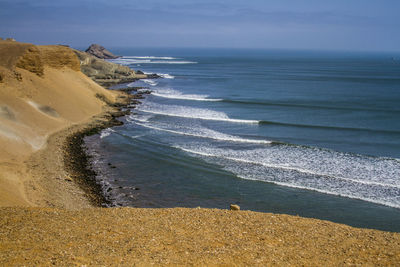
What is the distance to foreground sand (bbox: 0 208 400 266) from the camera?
8297 millimetres

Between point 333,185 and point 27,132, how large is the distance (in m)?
19.7

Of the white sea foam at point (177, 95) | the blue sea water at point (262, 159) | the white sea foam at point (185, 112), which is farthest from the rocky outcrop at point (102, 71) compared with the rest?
the blue sea water at point (262, 159)

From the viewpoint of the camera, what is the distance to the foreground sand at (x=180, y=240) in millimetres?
8297

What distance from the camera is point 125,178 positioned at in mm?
19219

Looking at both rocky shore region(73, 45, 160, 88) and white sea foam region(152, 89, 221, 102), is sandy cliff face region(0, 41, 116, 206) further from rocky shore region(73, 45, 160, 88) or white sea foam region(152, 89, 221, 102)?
rocky shore region(73, 45, 160, 88)

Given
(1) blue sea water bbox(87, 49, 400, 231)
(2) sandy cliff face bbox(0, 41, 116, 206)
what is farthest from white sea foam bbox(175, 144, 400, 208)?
(2) sandy cliff face bbox(0, 41, 116, 206)

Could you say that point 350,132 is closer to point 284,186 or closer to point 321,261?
point 284,186

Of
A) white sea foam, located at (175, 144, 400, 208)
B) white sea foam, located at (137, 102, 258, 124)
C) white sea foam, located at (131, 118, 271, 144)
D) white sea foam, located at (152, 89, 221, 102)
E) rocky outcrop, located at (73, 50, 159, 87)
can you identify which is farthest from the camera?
rocky outcrop, located at (73, 50, 159, 87)

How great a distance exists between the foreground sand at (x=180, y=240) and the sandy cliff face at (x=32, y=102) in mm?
4261

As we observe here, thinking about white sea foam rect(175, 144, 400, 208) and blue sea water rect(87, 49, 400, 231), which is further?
white sea foam rect(175, 144, 400, 208)

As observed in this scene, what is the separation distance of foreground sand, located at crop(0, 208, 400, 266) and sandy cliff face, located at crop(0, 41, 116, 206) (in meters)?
4.26

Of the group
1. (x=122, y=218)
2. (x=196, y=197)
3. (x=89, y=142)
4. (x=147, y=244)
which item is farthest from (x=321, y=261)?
(x=89, y=142)

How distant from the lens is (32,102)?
94.9 feet

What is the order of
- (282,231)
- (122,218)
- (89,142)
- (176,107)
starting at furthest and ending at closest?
(176,107)
(89,142)
(122,218)
(282,231)
